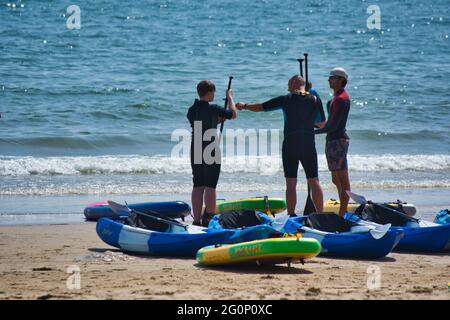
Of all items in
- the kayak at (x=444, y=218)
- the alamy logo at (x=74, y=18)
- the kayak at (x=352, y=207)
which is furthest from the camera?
the alamy logo at (x=74, y=18)

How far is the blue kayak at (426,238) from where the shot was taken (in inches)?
334

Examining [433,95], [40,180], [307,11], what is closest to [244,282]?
[40,180]

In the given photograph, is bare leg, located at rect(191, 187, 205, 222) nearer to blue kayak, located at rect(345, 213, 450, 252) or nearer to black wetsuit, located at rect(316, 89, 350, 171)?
black wetsuit, located at rect(316, 89, 350, 171)

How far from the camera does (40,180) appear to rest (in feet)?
46.2

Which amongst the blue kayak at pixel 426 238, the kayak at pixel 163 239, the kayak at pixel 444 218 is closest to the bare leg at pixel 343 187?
the blue kayak at pixel 426 238

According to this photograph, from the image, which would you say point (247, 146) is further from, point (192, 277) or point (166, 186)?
point (192, 277)

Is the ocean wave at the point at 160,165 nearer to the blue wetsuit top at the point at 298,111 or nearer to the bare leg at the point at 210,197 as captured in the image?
the blue wetsuit top at the point at 298,111

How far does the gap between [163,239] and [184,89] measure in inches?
576

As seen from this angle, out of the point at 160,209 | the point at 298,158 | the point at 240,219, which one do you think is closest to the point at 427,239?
the point at 298,158

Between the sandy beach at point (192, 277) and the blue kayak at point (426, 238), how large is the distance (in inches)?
4.4

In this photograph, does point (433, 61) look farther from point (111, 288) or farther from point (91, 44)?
point (111, 288)

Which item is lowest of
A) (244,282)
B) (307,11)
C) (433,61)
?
(244,282)

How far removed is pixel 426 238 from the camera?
27.9 ft
